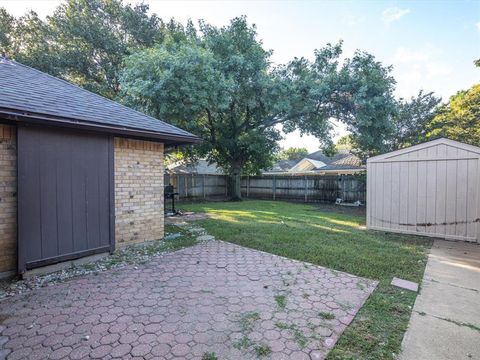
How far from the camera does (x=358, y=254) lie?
4.57m

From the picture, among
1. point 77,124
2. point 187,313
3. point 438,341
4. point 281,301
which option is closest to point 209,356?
point 187,313

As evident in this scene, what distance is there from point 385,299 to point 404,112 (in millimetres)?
12026

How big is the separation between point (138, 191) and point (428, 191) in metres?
6.53

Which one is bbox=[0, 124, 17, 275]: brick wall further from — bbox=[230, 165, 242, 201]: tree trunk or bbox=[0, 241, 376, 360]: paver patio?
bbox=[230, 165, 242, 201]: tree trunk

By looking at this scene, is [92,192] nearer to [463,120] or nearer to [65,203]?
[65,203]

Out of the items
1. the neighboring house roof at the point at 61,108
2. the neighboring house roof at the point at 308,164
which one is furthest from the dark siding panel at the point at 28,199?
the neighboring house roof at the point at 308,164

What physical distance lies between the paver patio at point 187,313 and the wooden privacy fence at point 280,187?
33.3 ft

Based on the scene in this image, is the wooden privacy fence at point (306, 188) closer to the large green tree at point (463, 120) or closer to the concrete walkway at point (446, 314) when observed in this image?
the large green tree at point (463, 120)

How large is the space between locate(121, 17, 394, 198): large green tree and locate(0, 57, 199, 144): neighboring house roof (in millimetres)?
4660

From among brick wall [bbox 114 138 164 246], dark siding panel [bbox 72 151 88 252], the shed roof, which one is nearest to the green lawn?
brick wall [bbox 114 138 164 246]

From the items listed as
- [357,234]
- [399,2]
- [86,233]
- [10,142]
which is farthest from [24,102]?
[399,2]

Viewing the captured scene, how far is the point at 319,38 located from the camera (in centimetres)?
1209

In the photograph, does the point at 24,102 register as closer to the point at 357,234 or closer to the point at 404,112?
the point at 357,234

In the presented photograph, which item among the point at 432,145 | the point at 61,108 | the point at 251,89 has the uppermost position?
→ the point at 251,89
